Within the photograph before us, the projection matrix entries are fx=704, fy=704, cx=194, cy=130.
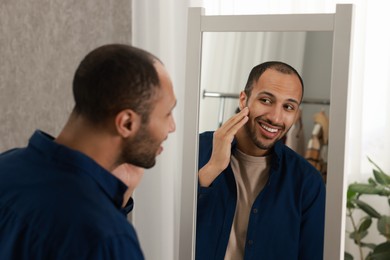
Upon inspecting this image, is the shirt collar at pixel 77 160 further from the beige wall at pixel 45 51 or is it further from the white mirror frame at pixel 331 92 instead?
the beige wall at pixel 45 51

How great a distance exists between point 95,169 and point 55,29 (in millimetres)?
1834

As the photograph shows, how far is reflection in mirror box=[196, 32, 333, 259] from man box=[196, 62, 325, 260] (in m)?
0.01

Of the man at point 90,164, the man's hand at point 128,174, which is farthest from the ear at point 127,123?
the man's hand at point 128,174

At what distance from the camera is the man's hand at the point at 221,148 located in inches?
86.6

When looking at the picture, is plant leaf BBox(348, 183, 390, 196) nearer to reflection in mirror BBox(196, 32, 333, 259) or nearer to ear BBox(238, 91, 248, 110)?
reflection in mirror BBox(196, 32, 333, 259)

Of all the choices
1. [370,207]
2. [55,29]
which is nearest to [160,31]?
[55,29]

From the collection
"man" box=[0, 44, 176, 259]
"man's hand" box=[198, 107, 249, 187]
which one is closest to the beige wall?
"man's hand" box=[198, 107, 249, 187]

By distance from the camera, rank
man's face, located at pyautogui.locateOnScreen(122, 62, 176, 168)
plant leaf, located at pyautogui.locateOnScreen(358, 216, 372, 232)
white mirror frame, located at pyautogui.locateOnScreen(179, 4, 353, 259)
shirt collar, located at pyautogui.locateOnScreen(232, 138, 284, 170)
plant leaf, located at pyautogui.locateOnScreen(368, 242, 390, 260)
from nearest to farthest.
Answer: man's face, located at pyautogui.locateOnScreen(122, 62, 176, 168)
white mirror frame, located at pyautogui.locateOnScreen(179, 4, 353, 259)
shirt collar, located at pyautogui.locateOnScreen(232, 138, 284, 170)
plant leaf, located at pyautogui.locateOnScreen(368, 242, 390, 260)
plant leaf, located at pyautogui.locateOnScreen(358, 216, 372, 232)

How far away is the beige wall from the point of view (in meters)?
3.08

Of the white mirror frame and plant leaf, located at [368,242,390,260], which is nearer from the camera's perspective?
the white mirror frame

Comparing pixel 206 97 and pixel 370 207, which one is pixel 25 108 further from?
pixel 370 207

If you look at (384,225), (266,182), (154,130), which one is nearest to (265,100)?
(266,182)

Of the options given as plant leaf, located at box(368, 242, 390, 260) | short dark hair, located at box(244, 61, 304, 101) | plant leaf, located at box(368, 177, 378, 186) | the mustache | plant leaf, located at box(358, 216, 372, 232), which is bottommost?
plant leaf, located at box(368, 242, 390, 260)

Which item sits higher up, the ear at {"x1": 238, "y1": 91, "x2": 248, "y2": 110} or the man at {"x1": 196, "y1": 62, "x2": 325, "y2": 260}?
the ear at {"x1": 238, "y1": 91, "x2": 248, "y2": 110}
